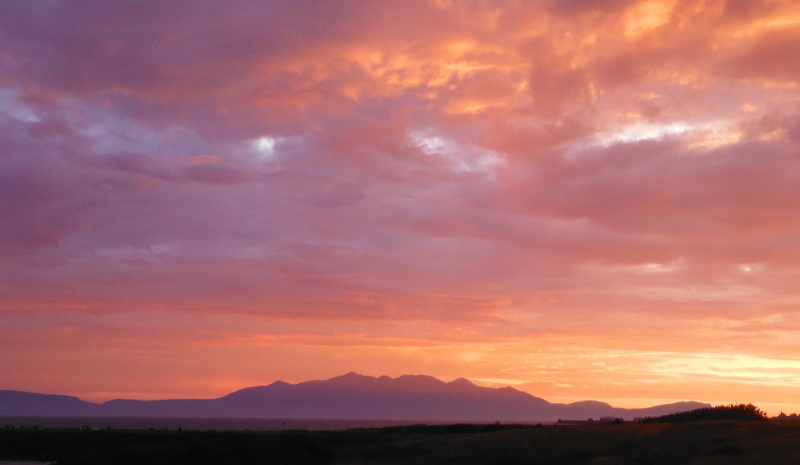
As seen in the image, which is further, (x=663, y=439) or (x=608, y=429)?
(x=608, y=429)

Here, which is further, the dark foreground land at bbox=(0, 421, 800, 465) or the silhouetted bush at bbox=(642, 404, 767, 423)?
the silhouetted bush at bbox=(642, 404, 767, 423)

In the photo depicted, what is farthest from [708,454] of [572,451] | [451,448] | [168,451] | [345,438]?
[345,438]

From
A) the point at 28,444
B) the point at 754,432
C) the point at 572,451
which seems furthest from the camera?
the point at 28,444

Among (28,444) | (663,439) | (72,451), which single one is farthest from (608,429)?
(28,444)

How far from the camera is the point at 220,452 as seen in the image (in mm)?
38969

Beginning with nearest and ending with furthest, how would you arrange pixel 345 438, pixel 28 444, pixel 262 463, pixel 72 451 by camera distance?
pixel 262 463, pixel 72 451, pixel 28 444, pixel 345 438

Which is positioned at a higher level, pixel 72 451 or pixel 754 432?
pixel 754 432

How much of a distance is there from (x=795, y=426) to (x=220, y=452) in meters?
32.7

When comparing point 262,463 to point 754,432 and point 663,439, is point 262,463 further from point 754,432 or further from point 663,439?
point 754,432

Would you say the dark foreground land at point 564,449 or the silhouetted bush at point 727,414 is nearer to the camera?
the dark foreground land at point 564,449

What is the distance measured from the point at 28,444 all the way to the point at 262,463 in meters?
34.7

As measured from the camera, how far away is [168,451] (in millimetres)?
40594

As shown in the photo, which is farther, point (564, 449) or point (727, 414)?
point (727, 414)

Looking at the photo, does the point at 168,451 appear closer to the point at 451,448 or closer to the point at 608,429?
the point at 451,448
